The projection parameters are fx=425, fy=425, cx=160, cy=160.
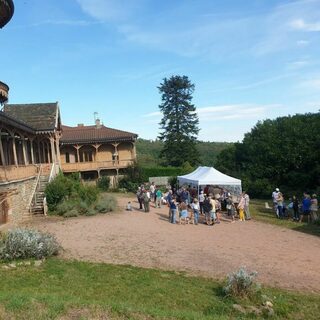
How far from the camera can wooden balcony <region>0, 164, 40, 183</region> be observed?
1981 cm

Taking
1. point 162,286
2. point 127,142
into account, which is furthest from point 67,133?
point 162,286

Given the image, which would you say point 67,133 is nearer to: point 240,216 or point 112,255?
Answer: point 240,216

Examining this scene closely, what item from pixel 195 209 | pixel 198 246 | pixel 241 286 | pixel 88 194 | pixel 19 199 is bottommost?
pixel 198 246

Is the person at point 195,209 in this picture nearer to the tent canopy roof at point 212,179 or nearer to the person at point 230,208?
the person at point 230,208

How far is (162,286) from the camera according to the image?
34.5 ft

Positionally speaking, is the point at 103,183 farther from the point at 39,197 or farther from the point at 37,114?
the point at 39,197

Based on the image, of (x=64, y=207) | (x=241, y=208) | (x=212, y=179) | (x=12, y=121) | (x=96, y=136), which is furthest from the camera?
(x=96, y=136)

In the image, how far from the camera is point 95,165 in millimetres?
42656

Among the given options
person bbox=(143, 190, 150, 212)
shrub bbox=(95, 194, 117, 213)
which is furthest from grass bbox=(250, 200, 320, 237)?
shrub bbox=(95, 194, 117, 213)

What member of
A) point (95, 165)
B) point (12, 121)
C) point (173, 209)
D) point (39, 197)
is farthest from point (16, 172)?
point (95, 165)

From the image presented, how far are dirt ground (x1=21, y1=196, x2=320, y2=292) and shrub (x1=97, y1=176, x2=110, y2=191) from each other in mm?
19787

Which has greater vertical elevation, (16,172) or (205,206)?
(16,172)

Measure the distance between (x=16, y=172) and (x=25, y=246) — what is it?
33.0 ft

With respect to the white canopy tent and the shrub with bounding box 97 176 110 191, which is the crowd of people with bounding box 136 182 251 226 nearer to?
the white canopy tent
